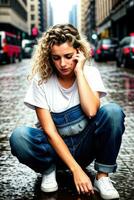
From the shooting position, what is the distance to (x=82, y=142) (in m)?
3.64

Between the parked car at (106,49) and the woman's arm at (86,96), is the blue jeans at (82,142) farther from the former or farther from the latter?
the parked car at (106,49)

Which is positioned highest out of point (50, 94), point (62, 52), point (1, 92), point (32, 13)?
point (32, 13)

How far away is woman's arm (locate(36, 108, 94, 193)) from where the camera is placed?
3.38 m

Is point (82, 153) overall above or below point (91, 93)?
below

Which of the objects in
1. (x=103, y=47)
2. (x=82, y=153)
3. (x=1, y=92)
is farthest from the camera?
(x=103, y=47)

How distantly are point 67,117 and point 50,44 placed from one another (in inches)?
21.3

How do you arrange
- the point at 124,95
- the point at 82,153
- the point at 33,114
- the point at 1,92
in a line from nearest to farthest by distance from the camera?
the point at 82,153, the point at 33,114, the point at 124,95, the point at 1,92

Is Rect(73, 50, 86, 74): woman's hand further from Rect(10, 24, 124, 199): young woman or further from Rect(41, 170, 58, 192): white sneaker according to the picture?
Rect(41, 170, 58, 192): white sneaker

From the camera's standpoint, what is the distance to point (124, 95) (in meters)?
10.9

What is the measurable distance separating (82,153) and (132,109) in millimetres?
4941

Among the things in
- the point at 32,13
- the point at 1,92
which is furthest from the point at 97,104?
the point at 32,13

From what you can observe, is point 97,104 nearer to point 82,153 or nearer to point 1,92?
point 82,153

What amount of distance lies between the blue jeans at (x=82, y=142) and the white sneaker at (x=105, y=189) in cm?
8

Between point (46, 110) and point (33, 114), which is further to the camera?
point (33, 114)
